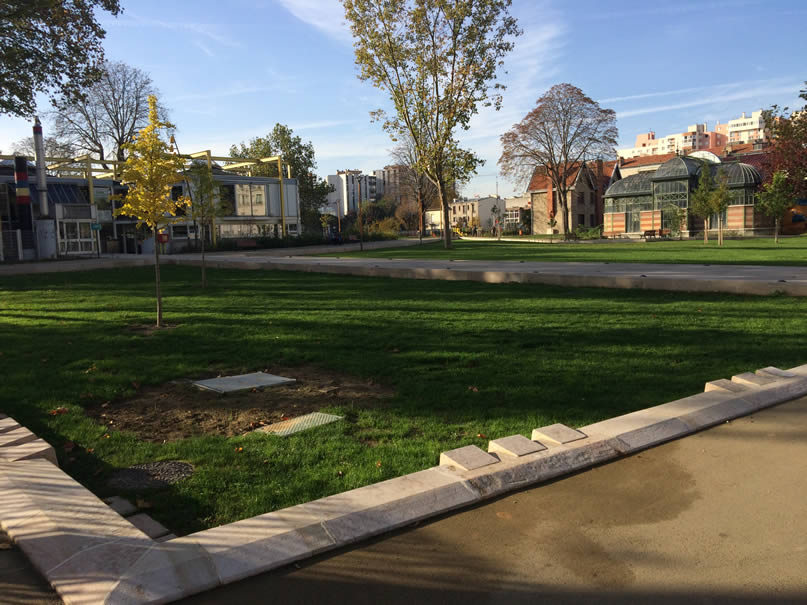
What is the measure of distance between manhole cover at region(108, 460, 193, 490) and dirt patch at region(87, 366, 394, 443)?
633 mm

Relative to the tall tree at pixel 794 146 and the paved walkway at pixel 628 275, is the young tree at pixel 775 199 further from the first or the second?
the paved walkway at pixel 628 275

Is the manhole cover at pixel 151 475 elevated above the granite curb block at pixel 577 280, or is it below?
below

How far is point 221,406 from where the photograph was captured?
605cm

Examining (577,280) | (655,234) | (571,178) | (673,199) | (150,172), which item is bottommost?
(577,280)

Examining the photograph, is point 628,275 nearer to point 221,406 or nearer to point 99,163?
point 221,406

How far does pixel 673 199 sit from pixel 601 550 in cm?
6322

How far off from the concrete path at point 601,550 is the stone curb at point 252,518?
3.9 inches

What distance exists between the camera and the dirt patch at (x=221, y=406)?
5.48 m

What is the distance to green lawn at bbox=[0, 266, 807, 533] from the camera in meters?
4.46

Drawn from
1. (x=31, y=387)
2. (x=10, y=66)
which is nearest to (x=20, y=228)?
(x=10, y=66)

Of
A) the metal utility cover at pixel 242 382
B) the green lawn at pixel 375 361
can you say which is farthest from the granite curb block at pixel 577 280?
the metal utility cover at pixel 242 382

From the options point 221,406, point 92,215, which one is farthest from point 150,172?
point 92,215

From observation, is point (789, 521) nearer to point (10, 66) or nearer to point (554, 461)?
point (554, 461)

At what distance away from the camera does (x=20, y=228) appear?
38906mm
